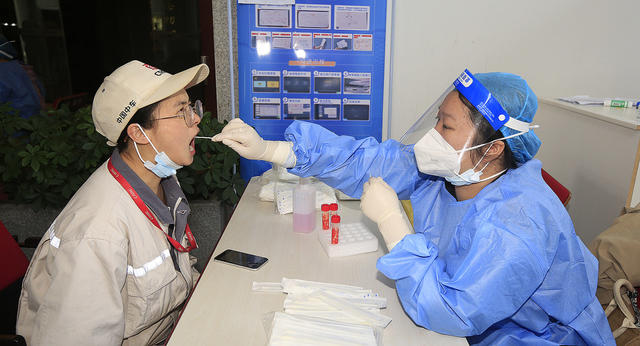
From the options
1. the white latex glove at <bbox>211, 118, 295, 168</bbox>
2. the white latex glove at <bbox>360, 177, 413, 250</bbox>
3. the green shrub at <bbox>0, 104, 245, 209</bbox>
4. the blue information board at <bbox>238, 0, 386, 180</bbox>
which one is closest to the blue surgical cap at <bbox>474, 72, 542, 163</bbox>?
the white latex glove at <bbox>360, 177, 413, 250</bbox>

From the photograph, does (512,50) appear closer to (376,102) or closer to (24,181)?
(376,102)

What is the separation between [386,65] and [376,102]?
0.25m

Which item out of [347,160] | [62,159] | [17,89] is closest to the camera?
[347,160]

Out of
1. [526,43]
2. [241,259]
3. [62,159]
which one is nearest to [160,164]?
[241,259]

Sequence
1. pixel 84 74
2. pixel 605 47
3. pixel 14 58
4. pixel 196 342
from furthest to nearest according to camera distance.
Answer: pixel 84 74 → pixel 14 58 → pixel 605 47 → pixel 196 342

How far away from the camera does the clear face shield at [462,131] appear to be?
50.8 inches

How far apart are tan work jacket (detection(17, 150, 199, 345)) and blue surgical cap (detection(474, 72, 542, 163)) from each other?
114 centimetres

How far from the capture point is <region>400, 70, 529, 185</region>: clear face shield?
4.24ft

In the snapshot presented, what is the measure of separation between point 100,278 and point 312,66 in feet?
6.33

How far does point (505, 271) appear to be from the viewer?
1.13 metres

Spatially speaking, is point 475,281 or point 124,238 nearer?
point 475,281

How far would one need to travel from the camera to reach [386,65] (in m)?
2.85

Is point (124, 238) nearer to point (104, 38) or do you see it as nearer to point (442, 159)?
point (442, 159)

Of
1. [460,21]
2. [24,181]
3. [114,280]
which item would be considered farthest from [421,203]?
[24,181]
